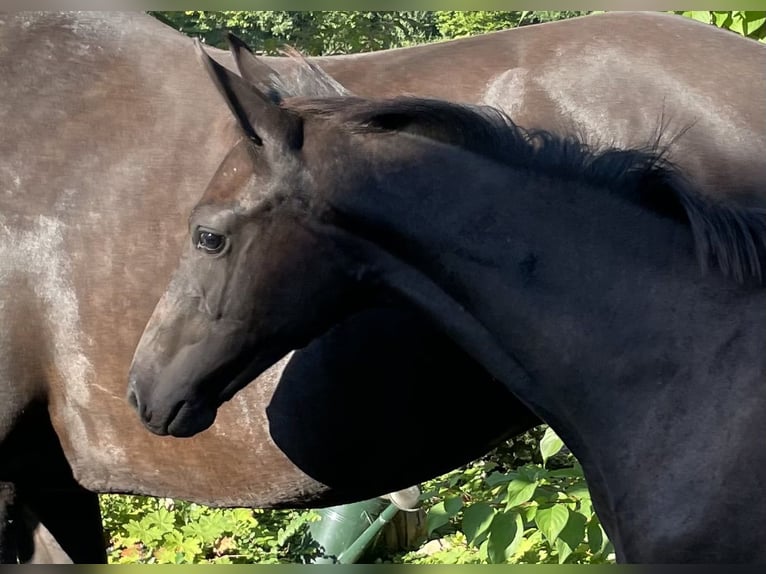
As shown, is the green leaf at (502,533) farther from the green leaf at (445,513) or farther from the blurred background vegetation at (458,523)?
the green leaf at (445,513)

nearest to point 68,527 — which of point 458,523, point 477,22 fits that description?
point 458,523

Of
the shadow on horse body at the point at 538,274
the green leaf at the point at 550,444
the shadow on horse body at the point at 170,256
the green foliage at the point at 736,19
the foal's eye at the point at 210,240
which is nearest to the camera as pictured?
the shadow on horse body at the point at 538,274

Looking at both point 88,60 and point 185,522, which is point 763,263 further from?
point 185,522

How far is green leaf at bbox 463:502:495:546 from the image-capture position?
3205mm

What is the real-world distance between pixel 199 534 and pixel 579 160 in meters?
2.84

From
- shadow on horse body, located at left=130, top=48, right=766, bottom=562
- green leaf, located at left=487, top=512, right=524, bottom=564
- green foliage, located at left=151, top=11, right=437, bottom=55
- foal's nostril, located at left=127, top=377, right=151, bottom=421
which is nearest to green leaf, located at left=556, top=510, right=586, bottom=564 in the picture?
green leaf, located at left=487, top=512, right=524, bottom=564

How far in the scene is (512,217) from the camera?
2.12 m

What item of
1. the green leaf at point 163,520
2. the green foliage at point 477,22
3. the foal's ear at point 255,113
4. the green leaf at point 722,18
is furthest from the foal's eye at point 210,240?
the green foliage at point 477,22

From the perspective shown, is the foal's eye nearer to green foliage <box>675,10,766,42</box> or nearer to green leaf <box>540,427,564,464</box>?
green leaf <box>540,427,564,464</box>

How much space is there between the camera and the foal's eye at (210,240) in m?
2.21

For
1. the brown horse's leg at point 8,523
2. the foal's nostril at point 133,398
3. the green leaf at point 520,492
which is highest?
the foal's nostril at point 133,398

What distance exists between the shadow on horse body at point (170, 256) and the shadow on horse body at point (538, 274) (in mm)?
403

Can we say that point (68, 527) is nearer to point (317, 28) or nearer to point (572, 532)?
point (572, 532)

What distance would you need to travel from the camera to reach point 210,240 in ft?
7.26
